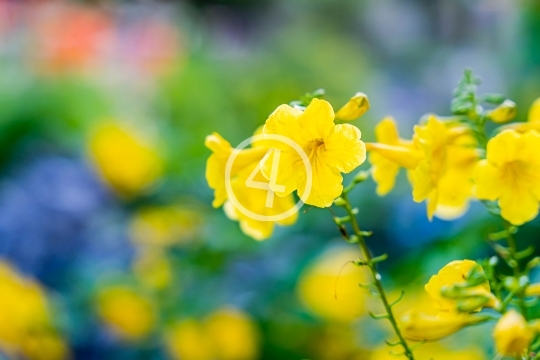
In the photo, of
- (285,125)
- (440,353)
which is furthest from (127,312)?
(285,125)

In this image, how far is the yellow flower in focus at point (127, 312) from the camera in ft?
3.31

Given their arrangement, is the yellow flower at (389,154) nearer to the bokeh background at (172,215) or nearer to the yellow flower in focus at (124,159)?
the bokeh background at (172,215)

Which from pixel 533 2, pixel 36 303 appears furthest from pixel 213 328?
pixel 533 2

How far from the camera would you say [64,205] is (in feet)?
4.43

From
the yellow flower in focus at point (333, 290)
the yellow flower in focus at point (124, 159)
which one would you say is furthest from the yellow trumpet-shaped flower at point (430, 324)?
the yellow flower in focus at point (124, 159)

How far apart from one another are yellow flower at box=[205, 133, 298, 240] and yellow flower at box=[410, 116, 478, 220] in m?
0.09

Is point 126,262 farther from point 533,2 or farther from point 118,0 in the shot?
point 118,0

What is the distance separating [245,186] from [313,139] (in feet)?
0.31

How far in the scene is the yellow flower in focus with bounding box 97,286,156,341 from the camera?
101 cm

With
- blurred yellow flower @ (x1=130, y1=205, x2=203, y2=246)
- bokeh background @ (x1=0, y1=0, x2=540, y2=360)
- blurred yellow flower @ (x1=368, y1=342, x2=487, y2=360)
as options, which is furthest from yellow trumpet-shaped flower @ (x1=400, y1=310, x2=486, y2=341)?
blurred yellow flower @ (x1=130, y1=205, x2=203, y2=246)

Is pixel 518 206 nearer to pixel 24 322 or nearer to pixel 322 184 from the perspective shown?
pixel 322 184

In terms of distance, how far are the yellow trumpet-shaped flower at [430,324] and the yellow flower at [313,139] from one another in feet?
0.27

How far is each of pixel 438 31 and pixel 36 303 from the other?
295 centimetres

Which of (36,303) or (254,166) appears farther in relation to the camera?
(36,303)
